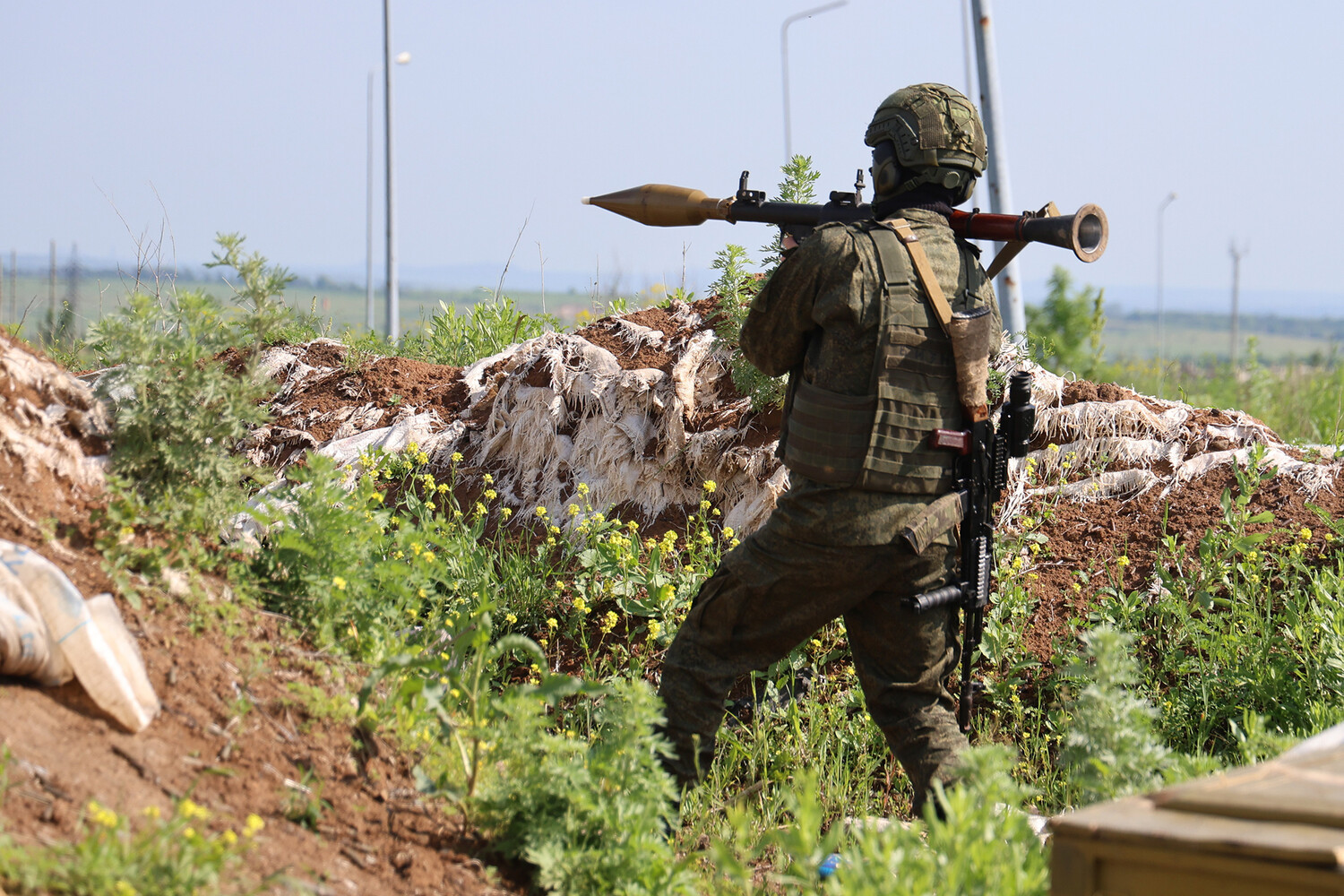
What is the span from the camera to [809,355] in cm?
344

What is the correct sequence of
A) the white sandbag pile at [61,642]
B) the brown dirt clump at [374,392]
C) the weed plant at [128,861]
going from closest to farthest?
1. the weed plant at [128,861]
2. the white sandbag pile at [61,642]
3. the brown dirt clump at [374,392]

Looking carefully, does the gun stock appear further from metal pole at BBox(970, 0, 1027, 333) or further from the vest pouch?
metal pole at BBox(970, 0, 1027, 333)

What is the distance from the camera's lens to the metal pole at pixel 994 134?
21.8ft

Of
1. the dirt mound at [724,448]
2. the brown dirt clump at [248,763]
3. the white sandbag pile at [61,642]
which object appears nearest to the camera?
the brown dirt clump at [248,763]

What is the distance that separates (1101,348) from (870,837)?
779 centimetres

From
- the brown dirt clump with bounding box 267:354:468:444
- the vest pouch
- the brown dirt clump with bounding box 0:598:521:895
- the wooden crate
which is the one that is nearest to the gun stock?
the vest pouch

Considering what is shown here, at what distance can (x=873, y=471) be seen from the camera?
323cm

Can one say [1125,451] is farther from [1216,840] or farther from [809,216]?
[1216,840]

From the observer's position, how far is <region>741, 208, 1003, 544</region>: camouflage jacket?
3242 mm

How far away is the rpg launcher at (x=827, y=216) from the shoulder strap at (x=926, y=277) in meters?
0.43

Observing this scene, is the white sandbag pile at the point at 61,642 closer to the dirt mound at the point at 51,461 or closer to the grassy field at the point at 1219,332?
the dirt mound at the point at 51,461

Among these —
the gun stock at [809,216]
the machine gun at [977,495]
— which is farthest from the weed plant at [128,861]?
the gun stock at [809,216]

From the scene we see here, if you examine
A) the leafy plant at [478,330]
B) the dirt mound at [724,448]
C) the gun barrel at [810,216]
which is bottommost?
the dirt mound at [724,448]


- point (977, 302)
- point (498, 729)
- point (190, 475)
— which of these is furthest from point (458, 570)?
point (977, 302)
